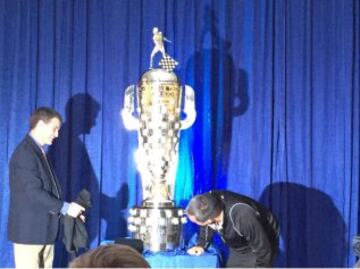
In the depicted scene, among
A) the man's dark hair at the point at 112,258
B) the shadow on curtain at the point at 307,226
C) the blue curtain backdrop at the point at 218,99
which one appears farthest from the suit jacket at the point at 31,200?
the man's dark hair at the point at 112,258

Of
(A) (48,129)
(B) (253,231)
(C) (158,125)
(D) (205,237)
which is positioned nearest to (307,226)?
(D) (205,237)

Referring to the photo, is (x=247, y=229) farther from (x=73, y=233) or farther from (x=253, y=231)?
(x=73, y=233)

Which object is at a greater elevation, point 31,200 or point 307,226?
point 31,200

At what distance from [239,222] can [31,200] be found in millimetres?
957

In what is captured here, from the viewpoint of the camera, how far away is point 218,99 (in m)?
4.19

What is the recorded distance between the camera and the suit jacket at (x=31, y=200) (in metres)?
2.86

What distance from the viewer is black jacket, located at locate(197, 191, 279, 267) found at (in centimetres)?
265

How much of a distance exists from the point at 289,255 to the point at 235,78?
48.4 inches

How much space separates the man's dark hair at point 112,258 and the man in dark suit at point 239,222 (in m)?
1.54

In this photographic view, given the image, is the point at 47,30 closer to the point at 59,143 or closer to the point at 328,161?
the point at 59,143

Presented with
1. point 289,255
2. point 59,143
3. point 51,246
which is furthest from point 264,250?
point 59,143

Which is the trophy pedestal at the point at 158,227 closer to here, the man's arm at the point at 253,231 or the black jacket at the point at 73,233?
the black jacket at the point at 73,233

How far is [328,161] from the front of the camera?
4.21 meters

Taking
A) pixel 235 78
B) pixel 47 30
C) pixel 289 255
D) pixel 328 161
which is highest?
pixel 47 30
